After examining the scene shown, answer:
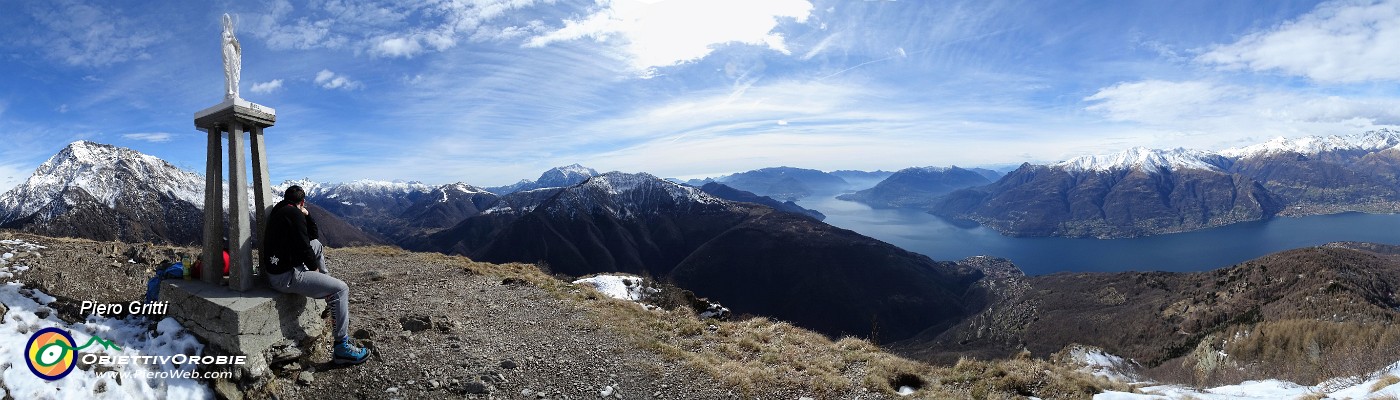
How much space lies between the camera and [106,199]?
132125 millimetres

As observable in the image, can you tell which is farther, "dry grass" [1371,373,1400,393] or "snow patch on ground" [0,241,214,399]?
"dry grass" [1371,373,1400,393]

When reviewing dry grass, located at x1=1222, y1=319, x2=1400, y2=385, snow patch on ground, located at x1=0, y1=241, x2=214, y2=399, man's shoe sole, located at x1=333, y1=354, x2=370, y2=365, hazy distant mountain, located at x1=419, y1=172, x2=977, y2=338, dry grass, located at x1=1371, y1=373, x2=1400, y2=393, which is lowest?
hazy distant mountain, located at x1=419, y1=172, x2=977, y2=338

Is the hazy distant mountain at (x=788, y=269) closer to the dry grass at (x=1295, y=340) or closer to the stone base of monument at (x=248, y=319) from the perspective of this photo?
the dry grass at (x=1295, y=340)

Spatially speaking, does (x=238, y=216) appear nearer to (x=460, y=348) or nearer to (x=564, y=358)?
(x=460, y=348)

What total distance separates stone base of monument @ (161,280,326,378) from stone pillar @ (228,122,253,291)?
245 mm

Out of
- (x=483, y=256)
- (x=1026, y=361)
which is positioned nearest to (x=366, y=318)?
(x=1026, y=361)

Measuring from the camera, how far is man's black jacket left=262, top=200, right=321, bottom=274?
749cm

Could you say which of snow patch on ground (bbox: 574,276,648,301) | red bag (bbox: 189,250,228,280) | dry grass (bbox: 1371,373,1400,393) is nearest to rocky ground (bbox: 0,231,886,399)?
red bag (bbox: 189,250,228,280)

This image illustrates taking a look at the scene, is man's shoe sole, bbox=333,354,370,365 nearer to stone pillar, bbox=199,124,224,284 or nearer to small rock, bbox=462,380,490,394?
small rock, bbox=462,380,490,394

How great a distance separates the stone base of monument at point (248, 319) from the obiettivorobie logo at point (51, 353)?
116 centimetres

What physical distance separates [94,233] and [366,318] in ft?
560

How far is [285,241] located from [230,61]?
305cm

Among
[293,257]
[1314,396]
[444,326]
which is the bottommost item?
[1314,396]

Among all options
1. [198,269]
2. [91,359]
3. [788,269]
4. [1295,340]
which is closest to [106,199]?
[788,269]
